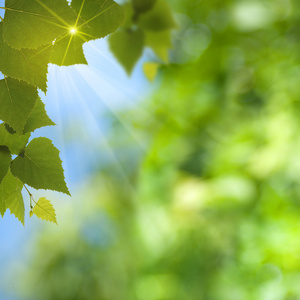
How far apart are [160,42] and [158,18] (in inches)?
1.0

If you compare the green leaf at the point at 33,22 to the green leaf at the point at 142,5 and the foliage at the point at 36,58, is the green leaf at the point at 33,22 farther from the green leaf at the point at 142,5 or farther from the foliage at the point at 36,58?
the green leaf at the point at 142,5

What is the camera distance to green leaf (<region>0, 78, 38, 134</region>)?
0.18 meters

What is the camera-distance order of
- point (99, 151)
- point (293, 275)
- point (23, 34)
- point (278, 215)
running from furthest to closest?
point (99, 151) < point (278, 215) < point (293, 275) < point (23, 34)

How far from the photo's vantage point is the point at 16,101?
18 centimetres

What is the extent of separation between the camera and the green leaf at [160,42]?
31 centimetres

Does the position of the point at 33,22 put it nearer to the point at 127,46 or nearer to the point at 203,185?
the point at 127,46

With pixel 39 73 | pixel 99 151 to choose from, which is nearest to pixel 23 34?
pixel 39 73

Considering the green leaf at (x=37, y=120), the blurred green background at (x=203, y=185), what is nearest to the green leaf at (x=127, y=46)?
the green leaf at (x=37, y=120)

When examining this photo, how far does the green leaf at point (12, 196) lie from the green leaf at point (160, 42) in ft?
0.57

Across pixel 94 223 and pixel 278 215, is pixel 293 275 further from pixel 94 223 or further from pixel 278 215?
pixel 94 223

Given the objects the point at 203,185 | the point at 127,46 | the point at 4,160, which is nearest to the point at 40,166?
the point at 4,160

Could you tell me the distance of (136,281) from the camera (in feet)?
4.48

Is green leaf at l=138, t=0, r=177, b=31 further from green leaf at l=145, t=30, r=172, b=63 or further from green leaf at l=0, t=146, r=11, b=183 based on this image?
green leaf at l=0, t=146, r=11, b=183

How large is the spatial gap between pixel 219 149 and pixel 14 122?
105 centimetres
